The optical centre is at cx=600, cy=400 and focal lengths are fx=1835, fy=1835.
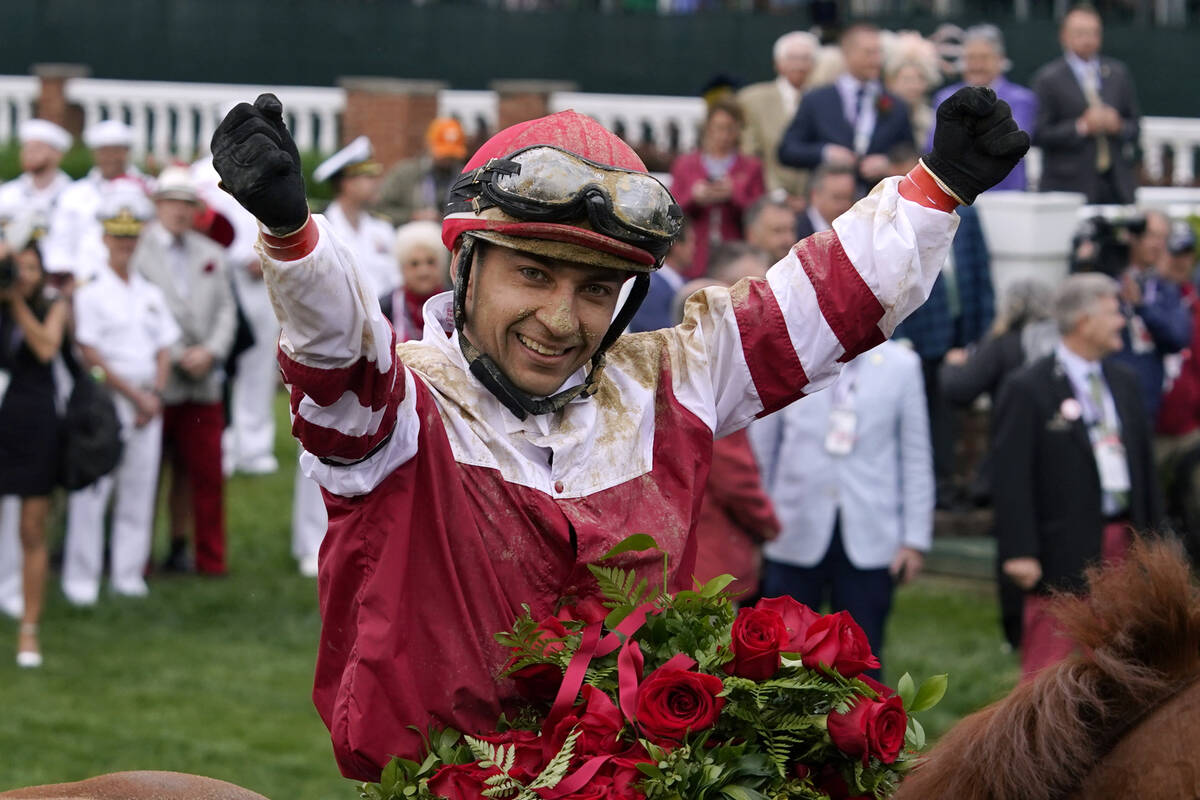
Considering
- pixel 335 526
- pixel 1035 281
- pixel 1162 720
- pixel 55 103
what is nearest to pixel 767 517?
pixel 1035 281

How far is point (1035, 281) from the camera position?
918 centimetres

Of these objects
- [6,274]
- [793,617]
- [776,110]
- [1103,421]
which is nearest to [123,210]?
[6,274]

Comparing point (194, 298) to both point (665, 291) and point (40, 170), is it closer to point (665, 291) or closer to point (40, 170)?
point (40, 170)

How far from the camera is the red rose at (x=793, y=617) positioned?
276 cm

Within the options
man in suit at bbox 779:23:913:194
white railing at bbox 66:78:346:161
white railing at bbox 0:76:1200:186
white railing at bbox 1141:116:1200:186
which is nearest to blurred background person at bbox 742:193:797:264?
man in suit at bbox 779:23:913:194

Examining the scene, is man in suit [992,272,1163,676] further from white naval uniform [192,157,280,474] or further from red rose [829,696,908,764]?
white naval uniform [192,157,280,474]

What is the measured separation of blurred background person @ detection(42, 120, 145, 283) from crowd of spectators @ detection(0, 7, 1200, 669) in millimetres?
19

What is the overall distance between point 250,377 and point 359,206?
6.32 feet

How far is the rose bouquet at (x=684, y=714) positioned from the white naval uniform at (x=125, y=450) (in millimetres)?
6583

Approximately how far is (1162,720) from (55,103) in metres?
17.7

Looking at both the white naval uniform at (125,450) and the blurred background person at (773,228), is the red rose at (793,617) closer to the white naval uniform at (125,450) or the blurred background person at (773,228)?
the blurred background person at (773,228)

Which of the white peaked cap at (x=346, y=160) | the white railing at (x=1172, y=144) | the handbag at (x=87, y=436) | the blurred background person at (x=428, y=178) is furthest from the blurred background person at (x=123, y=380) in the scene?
the white railing at (x=1172, y=144)

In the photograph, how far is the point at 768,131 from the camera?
11.4 metres

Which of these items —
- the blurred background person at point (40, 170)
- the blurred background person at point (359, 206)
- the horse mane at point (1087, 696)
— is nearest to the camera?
the horse mane at point (1087, 696)
